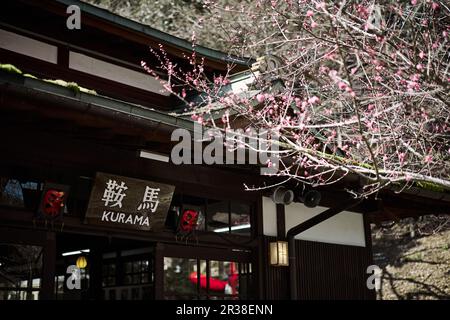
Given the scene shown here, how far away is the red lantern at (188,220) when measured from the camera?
8367 mm

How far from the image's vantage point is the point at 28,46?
27.4ft

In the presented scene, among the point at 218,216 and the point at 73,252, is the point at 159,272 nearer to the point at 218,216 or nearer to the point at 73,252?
the point at 218,216

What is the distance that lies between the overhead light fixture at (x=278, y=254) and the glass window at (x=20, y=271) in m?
3.93

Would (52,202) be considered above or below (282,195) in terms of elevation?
below

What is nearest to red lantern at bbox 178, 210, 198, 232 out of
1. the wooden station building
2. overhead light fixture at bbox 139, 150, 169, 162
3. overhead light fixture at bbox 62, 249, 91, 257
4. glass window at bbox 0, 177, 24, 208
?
the wooden station building

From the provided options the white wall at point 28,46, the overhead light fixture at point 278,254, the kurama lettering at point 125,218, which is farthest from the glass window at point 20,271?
the overhead light fixture at point 278,254

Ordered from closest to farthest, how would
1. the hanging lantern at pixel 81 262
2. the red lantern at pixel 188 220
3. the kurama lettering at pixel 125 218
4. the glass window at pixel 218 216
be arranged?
the kurama lettering at pixel 125 218 < the red lantern at pixel 188 220 < the glass window at pixel 218 216 < the hanging lantern at pixel 81 262

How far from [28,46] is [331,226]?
6138 mm

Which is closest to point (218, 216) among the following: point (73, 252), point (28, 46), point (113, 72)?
point (113, 72)

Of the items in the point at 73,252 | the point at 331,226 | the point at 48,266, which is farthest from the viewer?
the point at 73,252

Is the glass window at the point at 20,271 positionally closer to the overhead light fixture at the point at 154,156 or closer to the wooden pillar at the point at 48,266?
the wooden pillar at the point at 48,266
